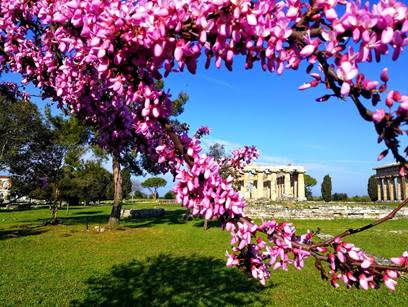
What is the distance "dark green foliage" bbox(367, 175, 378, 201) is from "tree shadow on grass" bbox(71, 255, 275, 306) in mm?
75078

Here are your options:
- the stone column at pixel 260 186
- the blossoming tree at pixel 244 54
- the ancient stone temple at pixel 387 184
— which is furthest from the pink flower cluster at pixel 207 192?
the ancient stone temple at pixel 387 184

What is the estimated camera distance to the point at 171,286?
10.5m

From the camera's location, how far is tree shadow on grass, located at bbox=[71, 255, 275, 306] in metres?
9.07

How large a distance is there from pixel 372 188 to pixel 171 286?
7872 cm

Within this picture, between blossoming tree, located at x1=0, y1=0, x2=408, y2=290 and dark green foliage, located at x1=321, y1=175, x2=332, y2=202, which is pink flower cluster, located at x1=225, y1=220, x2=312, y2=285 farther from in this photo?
dark green foliage, located at x1=321, y1=175, x2=332, y2=202

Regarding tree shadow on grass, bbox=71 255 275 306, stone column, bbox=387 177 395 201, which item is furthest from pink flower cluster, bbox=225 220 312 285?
stone column, bbox=387 177 395 201

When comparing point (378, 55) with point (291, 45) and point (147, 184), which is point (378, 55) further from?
point (147, 184)

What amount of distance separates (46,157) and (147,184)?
87.7 m

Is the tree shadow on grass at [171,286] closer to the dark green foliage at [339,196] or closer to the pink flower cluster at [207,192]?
the pink flower cluster at [207,192]

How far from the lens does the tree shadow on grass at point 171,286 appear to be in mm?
9070

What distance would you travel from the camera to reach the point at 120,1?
2.06 metres

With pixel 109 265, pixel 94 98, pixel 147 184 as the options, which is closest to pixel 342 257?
pixel 94 98

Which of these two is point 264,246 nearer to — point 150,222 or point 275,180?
point 150,222

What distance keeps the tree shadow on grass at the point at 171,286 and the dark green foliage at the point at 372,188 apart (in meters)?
75.1
